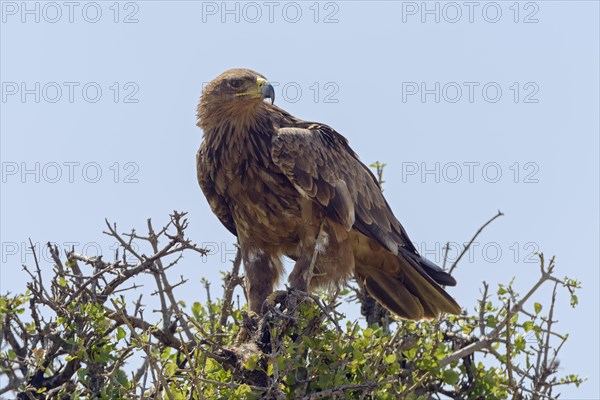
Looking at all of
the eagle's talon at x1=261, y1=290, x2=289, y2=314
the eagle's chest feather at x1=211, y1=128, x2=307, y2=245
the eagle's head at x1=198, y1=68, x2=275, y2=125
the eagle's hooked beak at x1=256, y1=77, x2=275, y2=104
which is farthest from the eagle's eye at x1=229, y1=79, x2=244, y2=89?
the eagle's talon at x1=261, y1=290, x2=289, y2=314

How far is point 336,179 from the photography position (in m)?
7.53

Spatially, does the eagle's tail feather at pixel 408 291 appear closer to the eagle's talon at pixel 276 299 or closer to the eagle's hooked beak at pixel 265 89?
the eagle's talon at pixel 276 299

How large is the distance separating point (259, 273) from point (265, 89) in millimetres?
1372

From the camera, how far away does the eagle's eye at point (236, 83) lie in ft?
24.8

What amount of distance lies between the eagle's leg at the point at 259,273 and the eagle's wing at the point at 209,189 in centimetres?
33

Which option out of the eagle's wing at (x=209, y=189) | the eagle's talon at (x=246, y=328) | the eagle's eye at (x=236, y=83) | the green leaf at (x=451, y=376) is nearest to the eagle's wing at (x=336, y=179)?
the eagle's eye at (x=236, y=83)

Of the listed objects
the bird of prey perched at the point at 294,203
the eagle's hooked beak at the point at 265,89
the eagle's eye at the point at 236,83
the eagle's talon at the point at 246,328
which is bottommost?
the eagle's talon at the point at 246,328

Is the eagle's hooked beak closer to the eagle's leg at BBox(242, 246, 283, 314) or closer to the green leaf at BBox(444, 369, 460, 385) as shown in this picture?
the eagle's leg at BBox(242, 246, 283, 314)

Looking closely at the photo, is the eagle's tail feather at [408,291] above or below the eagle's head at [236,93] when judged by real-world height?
below

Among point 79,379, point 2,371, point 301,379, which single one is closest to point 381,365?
point 301,379

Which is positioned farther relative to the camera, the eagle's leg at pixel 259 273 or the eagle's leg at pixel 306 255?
the eagle's leg at pixel 259 273

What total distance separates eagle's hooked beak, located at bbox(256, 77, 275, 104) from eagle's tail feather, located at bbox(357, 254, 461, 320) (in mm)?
1644

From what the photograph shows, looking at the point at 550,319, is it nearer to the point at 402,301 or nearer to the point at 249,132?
the point at 402,301

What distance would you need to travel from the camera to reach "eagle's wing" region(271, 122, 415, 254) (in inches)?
286
